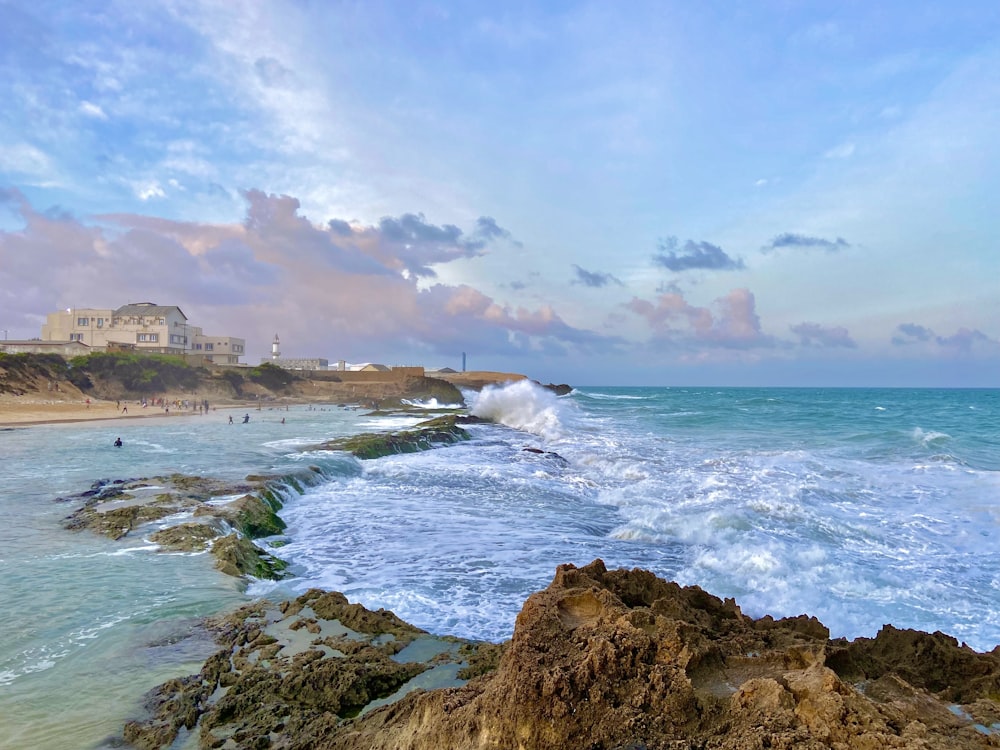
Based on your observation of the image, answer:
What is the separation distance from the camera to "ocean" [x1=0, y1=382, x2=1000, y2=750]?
5.61 m

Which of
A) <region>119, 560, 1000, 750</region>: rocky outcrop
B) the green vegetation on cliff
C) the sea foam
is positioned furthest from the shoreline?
<region>119, 560, 1000, 750</region>: rocky outcrop

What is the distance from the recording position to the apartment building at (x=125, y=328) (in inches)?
2763

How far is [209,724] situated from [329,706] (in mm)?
831

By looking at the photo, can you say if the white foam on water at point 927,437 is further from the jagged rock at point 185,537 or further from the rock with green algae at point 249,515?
the jagged rock at point 185,537

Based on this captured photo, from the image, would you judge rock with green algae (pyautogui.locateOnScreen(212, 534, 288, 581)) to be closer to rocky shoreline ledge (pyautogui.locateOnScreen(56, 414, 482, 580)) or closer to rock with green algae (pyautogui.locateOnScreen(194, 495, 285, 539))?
rocky shoreline ledge (pyautogui.locateOnScreen(56, 414, 482, 580))

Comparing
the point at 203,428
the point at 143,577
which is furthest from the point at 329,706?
the point at 203,428

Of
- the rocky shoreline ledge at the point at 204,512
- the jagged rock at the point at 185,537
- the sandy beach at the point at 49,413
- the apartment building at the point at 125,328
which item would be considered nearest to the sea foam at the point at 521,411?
the rocky shoreline ledge at the point at 204,512

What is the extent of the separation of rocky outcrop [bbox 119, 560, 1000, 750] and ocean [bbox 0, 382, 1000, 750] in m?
1.00

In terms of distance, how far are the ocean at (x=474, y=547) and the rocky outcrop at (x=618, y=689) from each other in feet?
3.28

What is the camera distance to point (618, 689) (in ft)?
9.73

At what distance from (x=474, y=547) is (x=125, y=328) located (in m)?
75.7

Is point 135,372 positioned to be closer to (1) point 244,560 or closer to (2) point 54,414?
(2) point 54,414

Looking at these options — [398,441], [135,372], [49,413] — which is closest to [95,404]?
[135,372]

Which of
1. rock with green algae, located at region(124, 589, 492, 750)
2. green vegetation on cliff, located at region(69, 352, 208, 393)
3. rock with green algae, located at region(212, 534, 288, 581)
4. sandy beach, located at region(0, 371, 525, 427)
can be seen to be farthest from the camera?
green vegetation on cliff, located at region(69, 352, 208, 393)
